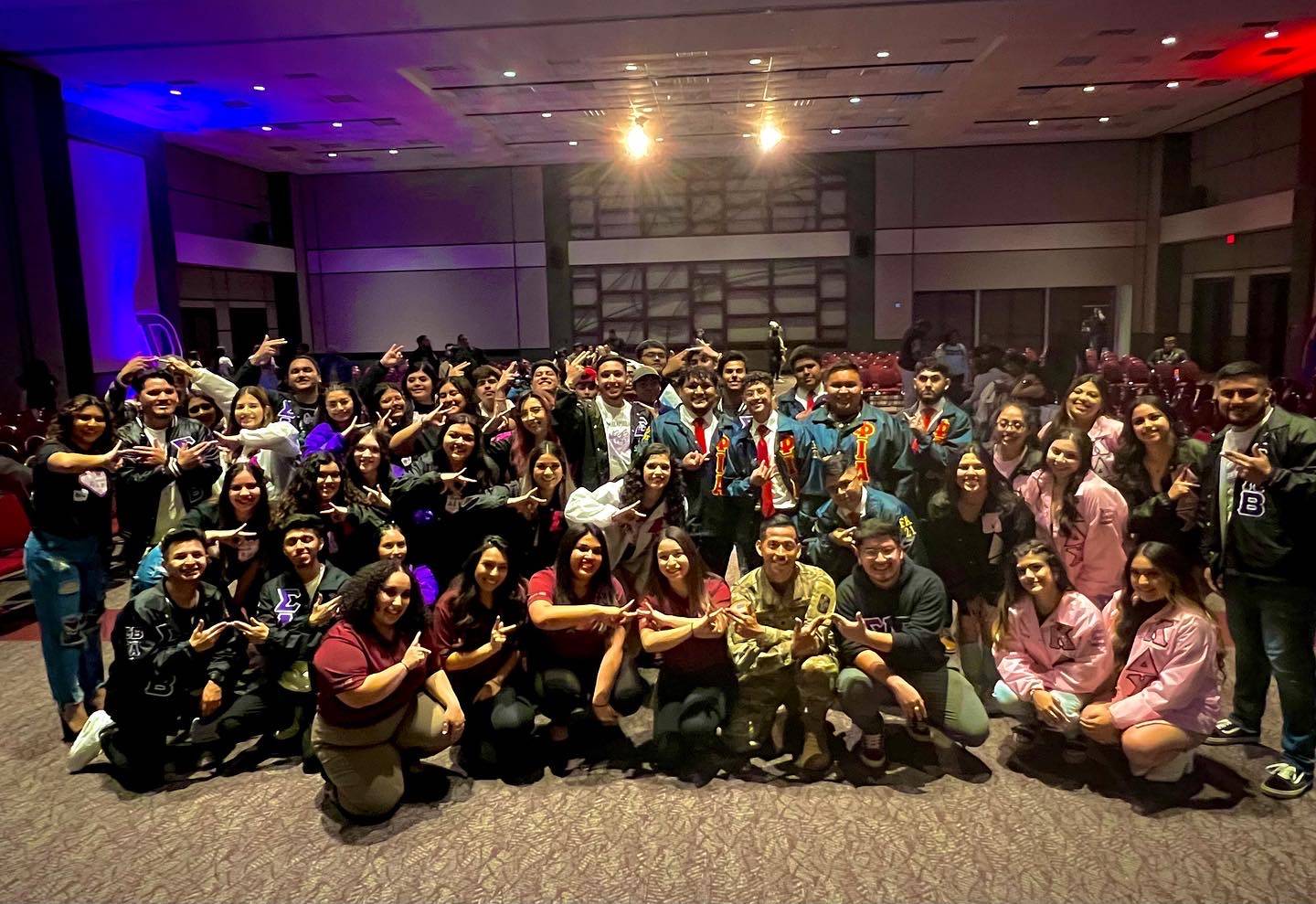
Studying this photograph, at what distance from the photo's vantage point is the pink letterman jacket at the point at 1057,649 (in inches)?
139

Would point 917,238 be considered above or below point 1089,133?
below

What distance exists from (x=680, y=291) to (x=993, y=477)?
1549cm

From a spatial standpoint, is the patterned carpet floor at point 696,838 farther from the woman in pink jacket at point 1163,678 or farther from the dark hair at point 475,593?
the dark hair at point 475,593

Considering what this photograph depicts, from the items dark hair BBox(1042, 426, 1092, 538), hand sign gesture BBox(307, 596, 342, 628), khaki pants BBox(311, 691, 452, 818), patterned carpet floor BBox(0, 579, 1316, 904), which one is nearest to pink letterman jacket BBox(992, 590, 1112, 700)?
patterned carpet floor BBox(0, 579, 1316, 904)

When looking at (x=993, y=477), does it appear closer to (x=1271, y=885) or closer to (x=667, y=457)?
(x=667, y=457)

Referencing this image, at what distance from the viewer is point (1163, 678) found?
3361 mm

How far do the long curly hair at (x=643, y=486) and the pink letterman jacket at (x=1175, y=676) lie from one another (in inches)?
84.0

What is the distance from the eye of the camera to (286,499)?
14.0ft

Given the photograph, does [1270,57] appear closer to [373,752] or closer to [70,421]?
[373,752]

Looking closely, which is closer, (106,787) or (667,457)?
(106,787)

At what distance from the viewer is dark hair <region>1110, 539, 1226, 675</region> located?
3.40m

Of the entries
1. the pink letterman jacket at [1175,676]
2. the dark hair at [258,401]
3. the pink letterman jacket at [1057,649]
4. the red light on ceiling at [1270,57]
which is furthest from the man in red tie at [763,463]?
the red light on ceiling at [1270,57]

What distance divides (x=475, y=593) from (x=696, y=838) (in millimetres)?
1410

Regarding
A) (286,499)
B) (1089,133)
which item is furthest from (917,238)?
(286,499)
